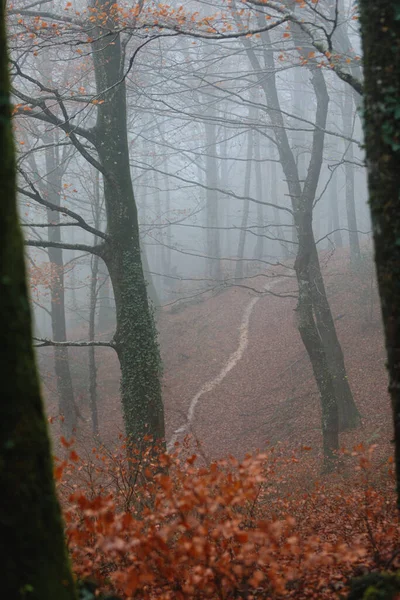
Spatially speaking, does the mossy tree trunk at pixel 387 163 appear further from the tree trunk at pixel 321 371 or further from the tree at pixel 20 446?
the tree trunk at pixel 321 371

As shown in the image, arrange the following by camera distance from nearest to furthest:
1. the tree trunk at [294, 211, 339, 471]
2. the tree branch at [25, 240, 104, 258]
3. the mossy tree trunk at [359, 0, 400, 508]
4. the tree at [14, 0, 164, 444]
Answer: the mossy tree trunk at [359, 0, 400, 508], the tree branch at [25, 240, 104, 258], the tree at [14, 0, 164, 444], the tree trunk at [294, 211, 339, 471]

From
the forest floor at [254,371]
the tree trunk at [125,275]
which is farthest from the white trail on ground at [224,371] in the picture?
the tree trunk at [125,275]

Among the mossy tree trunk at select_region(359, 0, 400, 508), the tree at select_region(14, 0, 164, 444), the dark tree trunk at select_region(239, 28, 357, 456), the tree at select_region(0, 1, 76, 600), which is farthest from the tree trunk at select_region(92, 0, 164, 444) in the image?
the tree at select_region(0, 1, 76, 600)

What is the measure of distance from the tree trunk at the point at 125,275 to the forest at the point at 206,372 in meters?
0.04

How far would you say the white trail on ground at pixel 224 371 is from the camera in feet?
49.0

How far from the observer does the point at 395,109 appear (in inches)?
127

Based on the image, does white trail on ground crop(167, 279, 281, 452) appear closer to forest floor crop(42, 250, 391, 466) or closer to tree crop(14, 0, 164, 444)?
forest floor crop(42, 250, 391, 466)

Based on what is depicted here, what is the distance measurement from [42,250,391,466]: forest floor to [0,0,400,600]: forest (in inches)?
3.2

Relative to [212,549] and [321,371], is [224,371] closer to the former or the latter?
[321,371]

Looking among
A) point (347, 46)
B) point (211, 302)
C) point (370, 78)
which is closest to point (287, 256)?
point (211, 302)

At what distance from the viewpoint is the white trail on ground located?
14.9 metres

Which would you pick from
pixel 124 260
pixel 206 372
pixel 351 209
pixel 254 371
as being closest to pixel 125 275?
pixel 124 260

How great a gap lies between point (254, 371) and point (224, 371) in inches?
46.8

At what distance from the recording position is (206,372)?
60.2 ft
